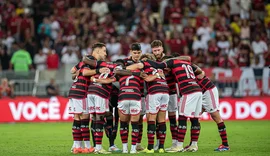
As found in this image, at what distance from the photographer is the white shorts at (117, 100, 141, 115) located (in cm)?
1580

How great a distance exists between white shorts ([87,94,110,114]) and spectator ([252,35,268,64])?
15.8 m

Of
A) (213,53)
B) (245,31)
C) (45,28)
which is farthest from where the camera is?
(45,28)

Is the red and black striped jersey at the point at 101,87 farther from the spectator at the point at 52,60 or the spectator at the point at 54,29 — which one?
the spectator at the point at 54,29

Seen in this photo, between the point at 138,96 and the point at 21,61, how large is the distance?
1498cm

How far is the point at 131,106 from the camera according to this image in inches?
623

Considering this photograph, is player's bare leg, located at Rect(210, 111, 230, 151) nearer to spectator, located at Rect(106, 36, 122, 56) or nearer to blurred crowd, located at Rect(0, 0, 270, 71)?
blurred crowd, located at Rect(0, 0, 270, 71)

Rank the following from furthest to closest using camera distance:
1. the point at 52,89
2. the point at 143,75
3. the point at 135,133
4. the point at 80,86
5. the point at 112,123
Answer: the point at 52,89
the point at 112,123
the point at 80,86
the point at 143,75
the point at 135,133

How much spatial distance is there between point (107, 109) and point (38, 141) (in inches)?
171

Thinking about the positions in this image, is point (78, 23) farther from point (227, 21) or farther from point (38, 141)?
point (38, 141)

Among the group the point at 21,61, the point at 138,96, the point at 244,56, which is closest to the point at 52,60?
the point at 21,61

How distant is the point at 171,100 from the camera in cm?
1702

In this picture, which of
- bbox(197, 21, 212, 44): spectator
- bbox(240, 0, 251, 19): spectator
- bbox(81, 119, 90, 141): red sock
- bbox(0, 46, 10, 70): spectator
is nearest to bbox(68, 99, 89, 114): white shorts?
bbox(81, 119, 90, 141): red sock

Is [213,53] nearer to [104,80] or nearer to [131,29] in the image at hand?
[131,29]

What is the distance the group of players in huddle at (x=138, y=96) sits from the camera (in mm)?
15945
